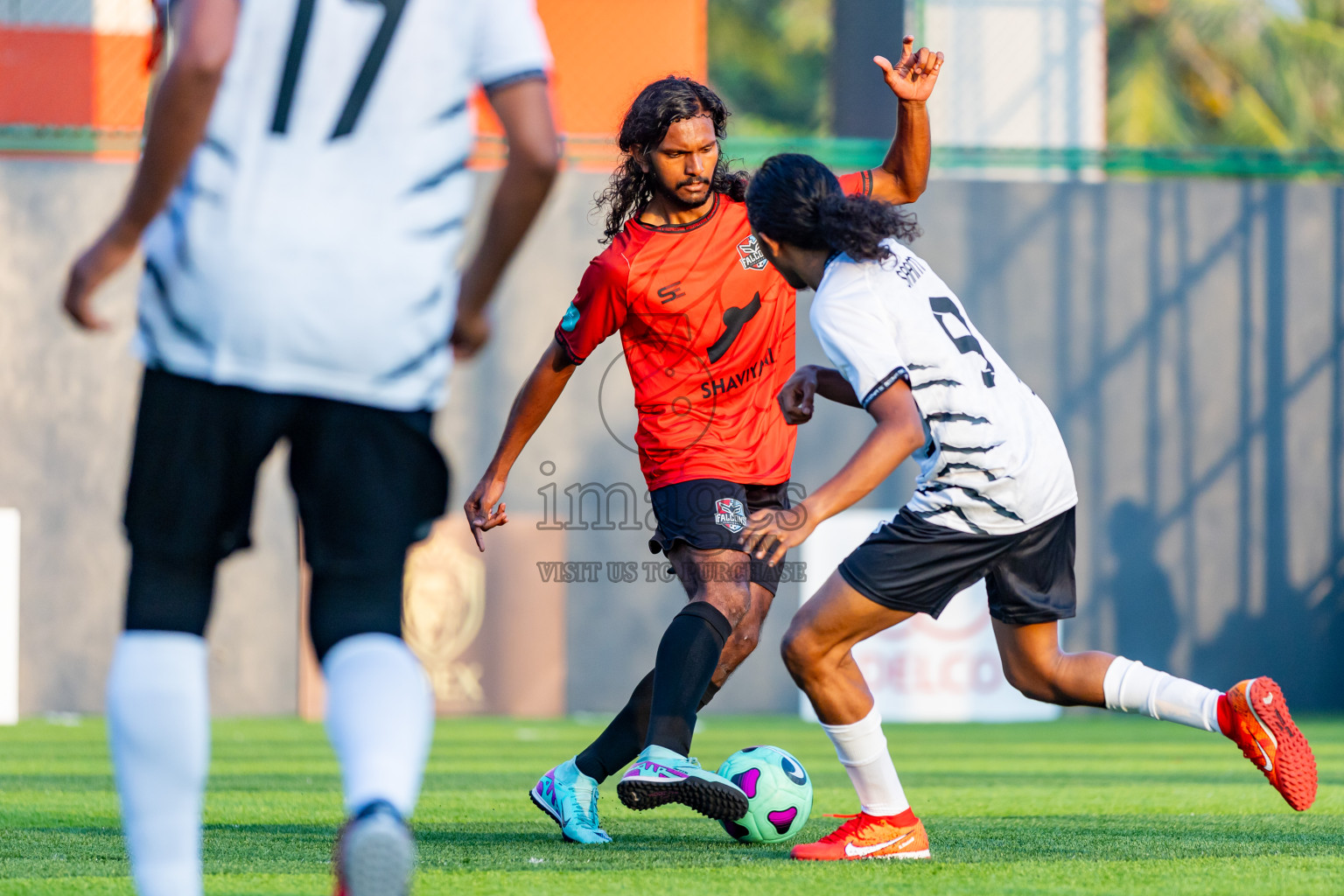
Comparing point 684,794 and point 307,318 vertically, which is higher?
point 307,318

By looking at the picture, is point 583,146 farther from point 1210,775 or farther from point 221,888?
point 221,888

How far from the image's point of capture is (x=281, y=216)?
7.79 ft

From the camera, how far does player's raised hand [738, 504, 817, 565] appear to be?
342cm

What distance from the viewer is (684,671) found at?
4336 millimetres

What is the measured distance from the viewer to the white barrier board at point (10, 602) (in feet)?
34.6

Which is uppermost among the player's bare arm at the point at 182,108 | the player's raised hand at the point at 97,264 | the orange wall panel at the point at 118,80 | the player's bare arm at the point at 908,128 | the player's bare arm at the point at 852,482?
the orange wall panel at the point at 118,80

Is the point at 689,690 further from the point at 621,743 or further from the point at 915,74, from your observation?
the point at 915,74

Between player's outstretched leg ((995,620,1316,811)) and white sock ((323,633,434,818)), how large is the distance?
2.31 meters

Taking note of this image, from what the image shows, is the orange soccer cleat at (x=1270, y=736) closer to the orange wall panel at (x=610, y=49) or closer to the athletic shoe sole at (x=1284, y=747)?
the athletic shoe sole at (x=1284, y=747)

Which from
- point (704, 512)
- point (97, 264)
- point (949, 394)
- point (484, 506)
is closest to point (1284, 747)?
point (949, 394)

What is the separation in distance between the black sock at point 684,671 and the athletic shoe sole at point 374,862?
2024 mm

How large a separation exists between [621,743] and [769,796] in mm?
483

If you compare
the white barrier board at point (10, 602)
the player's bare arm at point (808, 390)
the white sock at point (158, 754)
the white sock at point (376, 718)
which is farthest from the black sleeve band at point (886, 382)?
the white barrier board at point (10, 602)

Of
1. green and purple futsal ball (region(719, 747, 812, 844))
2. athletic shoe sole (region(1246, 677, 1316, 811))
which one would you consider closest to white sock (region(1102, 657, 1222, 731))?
athletic shoe sole (region(1246, 677, 1316, 811))
